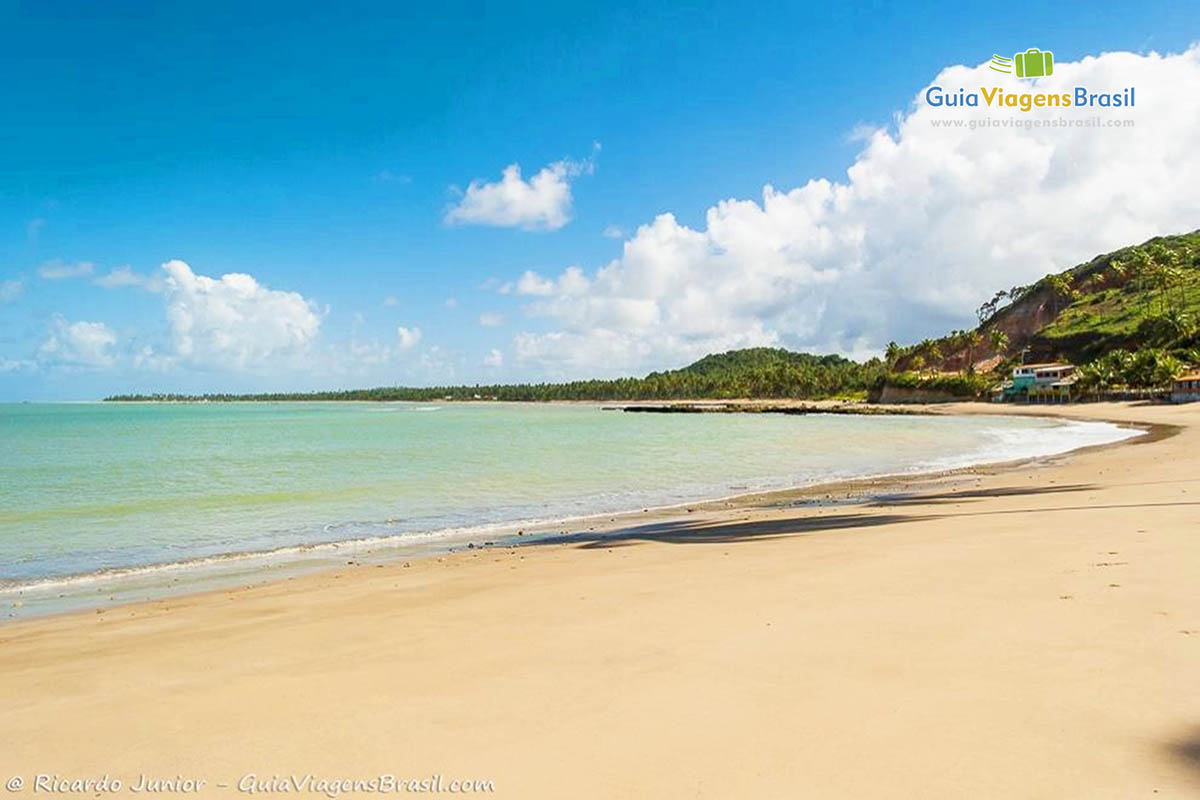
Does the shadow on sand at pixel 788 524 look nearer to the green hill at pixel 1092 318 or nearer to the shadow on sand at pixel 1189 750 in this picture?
the shadow on sand at pixel 1189 750

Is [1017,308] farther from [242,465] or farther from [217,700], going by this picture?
[217,700]

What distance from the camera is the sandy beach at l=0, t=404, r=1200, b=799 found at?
437 cm

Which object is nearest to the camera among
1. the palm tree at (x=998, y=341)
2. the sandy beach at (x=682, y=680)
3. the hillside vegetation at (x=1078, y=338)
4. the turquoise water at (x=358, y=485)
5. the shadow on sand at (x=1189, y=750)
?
the shadow on sand at (x=1189, y=750)

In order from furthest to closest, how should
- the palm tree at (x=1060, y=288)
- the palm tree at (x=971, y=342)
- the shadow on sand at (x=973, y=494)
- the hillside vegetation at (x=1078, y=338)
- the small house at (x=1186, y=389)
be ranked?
the palm tree at (x=971, y=342)
the palm tree at (x=1060, y=288)
the hillside vegetation at (x=1078, y=338)
the small house at (x=1186, y=389)
the shadow on sand at (x=973, y=494)

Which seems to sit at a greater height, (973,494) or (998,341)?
(998,341)

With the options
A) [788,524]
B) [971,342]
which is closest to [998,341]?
[971,342]

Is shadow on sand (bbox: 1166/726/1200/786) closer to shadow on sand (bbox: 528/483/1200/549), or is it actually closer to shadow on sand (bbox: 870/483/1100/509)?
shadow on sand (bbox: 528/483/1200/549)

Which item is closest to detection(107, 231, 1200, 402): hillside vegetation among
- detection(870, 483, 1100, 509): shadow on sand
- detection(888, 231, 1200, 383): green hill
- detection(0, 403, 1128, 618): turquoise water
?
detection(888, 231, 1200, 383): green hill

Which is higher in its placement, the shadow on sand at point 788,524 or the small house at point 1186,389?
the small house at point 1186,389

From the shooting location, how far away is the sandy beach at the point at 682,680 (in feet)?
14.3

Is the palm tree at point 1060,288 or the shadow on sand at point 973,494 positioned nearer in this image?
the shadow on sand at point 973,494

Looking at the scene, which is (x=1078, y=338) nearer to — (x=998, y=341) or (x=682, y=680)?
(x=998, y=341)

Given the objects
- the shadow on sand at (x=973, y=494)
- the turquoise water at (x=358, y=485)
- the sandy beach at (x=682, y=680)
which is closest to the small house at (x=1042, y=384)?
the turquoise water at (x=358, y=485)

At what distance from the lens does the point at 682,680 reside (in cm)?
582
